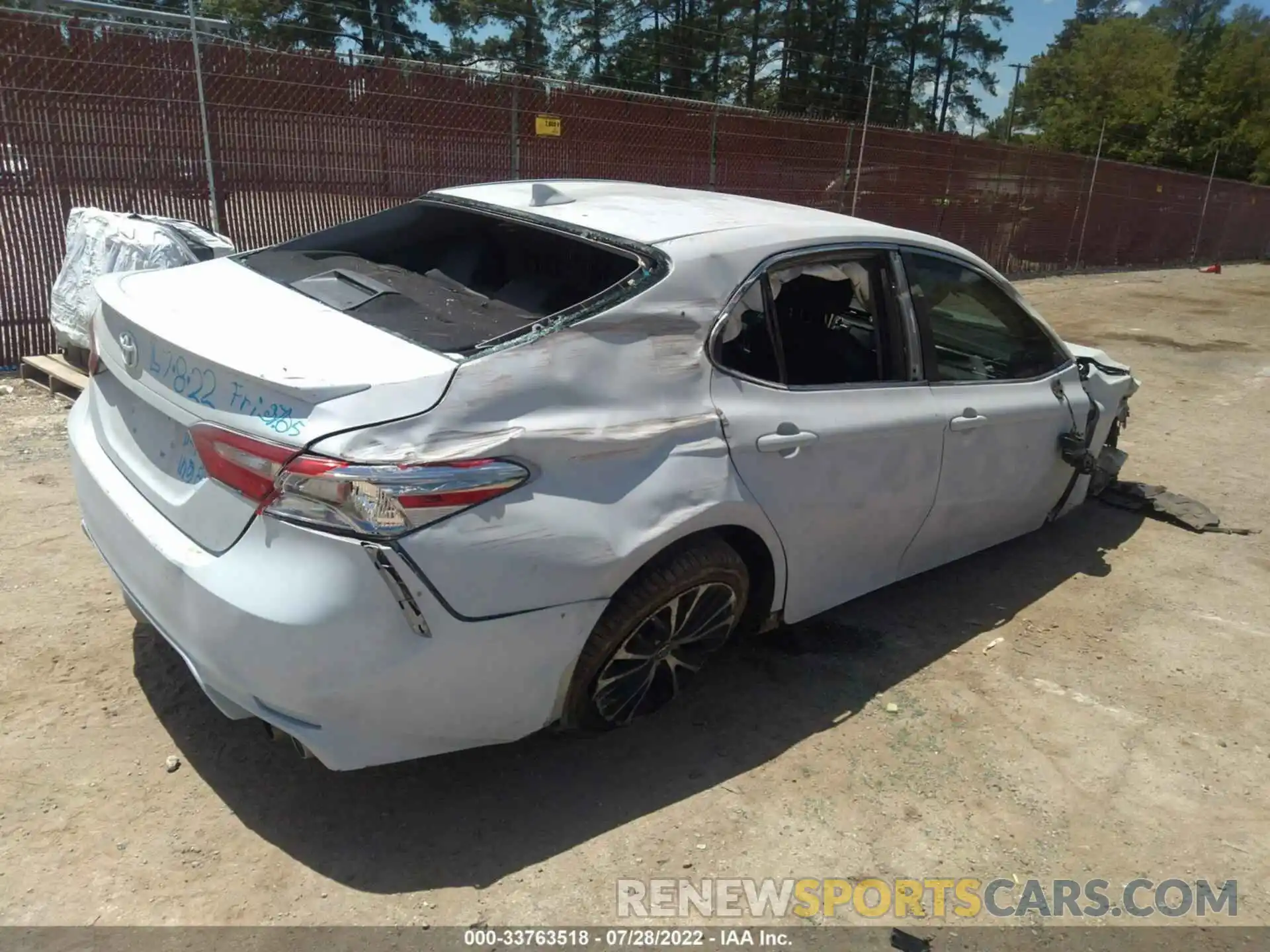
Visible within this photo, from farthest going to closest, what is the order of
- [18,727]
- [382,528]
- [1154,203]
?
[1154,203] → [18,727] → [382,528]

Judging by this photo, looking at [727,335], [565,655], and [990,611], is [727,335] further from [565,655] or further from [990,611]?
[990,611]

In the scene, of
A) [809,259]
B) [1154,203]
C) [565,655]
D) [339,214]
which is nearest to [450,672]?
[565,655]

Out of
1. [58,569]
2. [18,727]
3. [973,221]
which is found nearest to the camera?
[18,727]

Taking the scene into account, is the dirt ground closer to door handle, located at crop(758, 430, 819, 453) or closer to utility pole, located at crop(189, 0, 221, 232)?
door handle, located at crop(758, 430, 819, 453)

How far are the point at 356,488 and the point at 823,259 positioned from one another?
1863 millimetres

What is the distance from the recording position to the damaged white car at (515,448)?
2125mm

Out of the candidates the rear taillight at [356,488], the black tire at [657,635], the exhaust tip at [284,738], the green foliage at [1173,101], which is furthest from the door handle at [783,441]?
the green foliage at [1173,101]

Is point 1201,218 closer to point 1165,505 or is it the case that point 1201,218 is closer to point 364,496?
point 1165,505

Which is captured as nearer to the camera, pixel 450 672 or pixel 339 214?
pixel 450 672

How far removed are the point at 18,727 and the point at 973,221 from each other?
1697cm

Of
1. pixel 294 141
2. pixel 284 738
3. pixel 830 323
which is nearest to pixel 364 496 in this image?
pixel 284 738

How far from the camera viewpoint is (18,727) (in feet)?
9.20

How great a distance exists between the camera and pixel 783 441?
9.31ft

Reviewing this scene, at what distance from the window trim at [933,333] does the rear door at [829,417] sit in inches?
2.8
